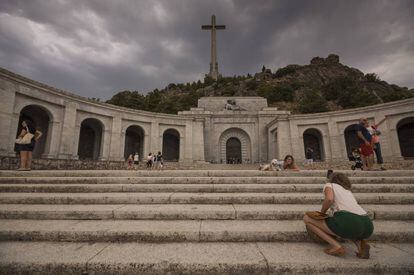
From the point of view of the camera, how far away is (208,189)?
5.04 meters

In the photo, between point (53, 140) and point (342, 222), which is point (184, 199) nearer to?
point (342, 222)

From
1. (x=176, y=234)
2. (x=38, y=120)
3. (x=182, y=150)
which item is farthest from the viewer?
(x=182, y=150)

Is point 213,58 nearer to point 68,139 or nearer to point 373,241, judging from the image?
point 68,139

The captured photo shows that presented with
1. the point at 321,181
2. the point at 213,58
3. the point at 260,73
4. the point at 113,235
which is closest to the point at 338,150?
the point at 321,181

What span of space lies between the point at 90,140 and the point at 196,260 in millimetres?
24622

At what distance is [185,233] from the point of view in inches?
116

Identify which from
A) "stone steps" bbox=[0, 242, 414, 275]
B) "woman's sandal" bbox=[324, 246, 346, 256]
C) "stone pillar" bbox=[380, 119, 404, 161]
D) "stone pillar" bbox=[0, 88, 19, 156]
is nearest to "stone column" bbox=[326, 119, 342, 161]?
"stone pillar" bbox=[380, 119, 404, 161]

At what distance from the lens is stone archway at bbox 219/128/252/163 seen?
1008 inches

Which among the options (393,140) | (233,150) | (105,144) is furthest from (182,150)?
(393,140)

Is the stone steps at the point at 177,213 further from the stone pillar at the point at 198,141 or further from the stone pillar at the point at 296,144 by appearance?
the stone pillar at the point at 198,141

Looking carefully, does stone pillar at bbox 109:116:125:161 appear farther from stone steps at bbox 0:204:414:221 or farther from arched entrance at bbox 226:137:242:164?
stone steps at bbox 0:204:414:221

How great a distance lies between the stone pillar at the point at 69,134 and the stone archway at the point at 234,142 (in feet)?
52.4

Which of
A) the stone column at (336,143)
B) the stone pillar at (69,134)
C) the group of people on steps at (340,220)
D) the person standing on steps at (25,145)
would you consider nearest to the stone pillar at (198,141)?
the stone pillar at (69,134)

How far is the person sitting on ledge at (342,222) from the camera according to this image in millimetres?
2389
